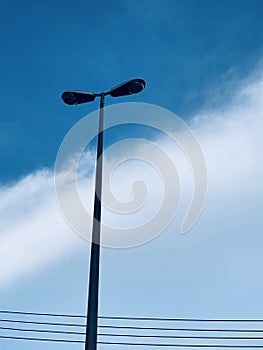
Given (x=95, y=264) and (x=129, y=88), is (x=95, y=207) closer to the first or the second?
(x=95, y=264)

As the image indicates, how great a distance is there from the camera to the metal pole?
863 centimetres

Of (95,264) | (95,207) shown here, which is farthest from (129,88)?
(95,264)

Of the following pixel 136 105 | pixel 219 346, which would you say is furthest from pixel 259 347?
pixel 136 105

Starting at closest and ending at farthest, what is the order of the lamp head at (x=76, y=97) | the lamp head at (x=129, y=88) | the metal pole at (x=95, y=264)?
the metal pole at (x=95, y=264) → the lamp head at (x=129, y=88) → the lamp head at (x=76, y=97)

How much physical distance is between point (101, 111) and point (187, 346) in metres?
15.9

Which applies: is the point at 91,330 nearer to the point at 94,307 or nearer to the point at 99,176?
the point at 94,307

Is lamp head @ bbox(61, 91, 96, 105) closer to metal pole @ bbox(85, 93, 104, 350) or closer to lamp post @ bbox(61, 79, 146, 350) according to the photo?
lamp post @ bbox(61, 79, 146, 350)

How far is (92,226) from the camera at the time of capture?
32.5 feet

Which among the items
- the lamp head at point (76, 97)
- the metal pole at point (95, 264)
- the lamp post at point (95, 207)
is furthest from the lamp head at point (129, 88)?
the metal pole at point (95, 264)

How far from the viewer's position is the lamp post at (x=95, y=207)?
28.6ft

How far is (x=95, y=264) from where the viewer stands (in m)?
9.38

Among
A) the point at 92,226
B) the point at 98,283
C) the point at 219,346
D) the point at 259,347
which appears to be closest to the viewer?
the point at 98,283

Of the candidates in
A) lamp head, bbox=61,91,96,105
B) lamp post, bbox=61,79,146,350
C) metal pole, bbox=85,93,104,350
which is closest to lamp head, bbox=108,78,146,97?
lamp post, bbox=61,79,146,350

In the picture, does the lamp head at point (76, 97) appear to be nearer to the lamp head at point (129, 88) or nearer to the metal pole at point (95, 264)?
the lamp head at point (129, 88)
